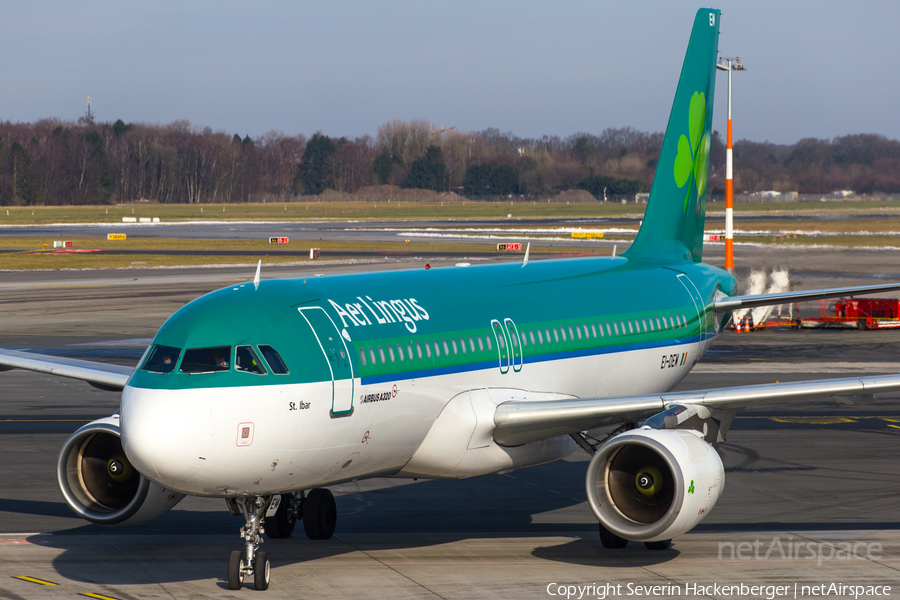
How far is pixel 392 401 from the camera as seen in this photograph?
1512cm

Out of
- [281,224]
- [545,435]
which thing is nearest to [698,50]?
[545,435]

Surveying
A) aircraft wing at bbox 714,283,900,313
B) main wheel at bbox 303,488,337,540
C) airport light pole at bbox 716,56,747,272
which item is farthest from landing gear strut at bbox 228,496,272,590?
airport light pole at bbox 716,56,747,272

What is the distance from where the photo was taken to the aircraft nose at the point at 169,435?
12609 millimetres

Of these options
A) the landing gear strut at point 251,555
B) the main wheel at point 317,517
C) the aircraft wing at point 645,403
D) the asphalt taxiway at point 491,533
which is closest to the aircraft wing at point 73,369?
the asphalt taxiway at point 491,533

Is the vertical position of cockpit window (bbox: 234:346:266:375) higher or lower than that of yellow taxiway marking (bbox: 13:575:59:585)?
higher

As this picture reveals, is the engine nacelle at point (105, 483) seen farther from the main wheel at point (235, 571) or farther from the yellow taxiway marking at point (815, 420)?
the yellow taxiway marking at point (815, 420)

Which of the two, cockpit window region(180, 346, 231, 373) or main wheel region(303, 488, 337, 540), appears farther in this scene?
main wheel region(303, 488, 337, 540)

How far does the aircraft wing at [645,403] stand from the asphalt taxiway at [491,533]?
6.50 feet

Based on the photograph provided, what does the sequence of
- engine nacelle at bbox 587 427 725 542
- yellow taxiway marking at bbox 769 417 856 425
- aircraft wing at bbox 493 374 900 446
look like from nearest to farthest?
engine nacelle at bbox 587 427 725 542, aircraft wing at bbox 493 374 900 446, yellow taxiway marking at bbox 769 417 856 425

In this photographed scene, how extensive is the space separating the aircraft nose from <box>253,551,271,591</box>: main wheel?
1884mm

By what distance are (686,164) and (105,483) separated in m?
16.6

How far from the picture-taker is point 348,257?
83.9 metres

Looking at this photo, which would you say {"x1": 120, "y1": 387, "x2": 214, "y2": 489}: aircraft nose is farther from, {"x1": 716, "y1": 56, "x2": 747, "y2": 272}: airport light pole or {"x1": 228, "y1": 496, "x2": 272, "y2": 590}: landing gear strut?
{"x1": 716, "y1": 56, "x2": 747, "y2": 272}: airport light pole

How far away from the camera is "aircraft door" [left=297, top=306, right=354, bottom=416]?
46.3 feet
